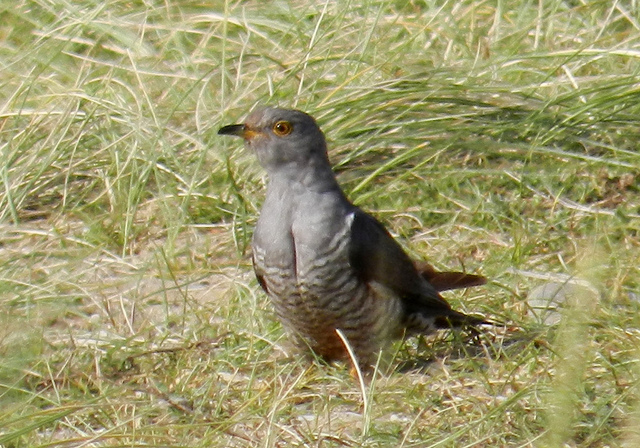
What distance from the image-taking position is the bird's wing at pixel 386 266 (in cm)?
422

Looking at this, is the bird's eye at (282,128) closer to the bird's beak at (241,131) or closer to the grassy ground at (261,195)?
the bird's beak at (241,131)

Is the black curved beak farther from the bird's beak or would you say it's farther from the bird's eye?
the bird's eye

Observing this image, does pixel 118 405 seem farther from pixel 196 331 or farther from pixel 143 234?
pixel 143 234

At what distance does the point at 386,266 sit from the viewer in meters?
4.31

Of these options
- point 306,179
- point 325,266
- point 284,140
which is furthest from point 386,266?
point 284,140

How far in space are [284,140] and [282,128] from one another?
Result: 6cm

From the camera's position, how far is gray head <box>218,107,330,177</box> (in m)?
4.40

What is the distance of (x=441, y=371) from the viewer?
4199mm

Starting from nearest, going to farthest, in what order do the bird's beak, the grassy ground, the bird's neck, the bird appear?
the grassy ground → the bird → the bird's neck → the bird's beak

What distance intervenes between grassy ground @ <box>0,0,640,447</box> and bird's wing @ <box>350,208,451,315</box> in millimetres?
217

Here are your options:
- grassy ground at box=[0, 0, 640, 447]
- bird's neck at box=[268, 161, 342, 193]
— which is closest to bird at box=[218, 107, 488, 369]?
bird's neck at box=[268, 161, 342, 193]

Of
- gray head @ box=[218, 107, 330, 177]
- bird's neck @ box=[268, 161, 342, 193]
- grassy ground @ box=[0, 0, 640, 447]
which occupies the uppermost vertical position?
gray head @ box=[218, 107, 330, 177]

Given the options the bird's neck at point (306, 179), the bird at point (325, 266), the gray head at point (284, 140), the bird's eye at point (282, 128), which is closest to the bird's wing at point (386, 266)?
the bird at point (325, 266)

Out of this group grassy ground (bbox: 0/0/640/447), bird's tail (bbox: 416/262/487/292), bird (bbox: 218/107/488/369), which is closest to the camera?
grassy ground (bbox: 0/0/640/447)
